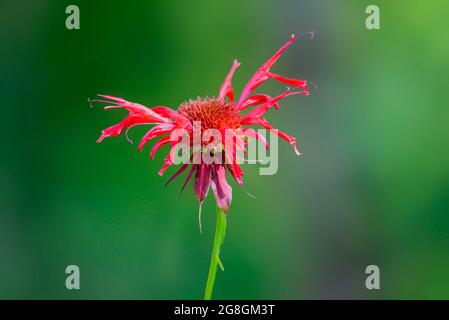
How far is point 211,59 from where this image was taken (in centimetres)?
185

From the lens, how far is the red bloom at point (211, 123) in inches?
26.7

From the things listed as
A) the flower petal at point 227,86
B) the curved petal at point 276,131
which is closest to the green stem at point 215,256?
the curved petal at point 276,131

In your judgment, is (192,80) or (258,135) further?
(192,80)

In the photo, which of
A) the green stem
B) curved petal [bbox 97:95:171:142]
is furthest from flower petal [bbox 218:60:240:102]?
the green stem

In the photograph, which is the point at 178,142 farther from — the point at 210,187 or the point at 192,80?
the point at 192,80

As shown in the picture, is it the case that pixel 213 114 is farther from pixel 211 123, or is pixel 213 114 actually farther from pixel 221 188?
pixel 221 188

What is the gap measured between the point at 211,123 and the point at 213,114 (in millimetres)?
20

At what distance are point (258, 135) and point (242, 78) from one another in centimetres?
111

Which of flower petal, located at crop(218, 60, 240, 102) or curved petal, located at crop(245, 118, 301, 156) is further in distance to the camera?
flower petal, located at crop(218, 60, 240, 102)

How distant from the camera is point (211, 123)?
74cm

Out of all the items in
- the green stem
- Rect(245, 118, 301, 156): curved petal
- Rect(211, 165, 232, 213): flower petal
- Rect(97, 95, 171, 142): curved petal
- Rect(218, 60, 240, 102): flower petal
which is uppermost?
Rect(218, 60, 240, 102): flower petal

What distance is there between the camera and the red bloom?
2.22 feet

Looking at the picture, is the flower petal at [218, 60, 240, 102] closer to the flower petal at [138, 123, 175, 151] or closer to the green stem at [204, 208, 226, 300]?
the flower petal at [138, 123, 175, 151]

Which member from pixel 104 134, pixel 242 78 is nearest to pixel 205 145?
pixel 104 134
